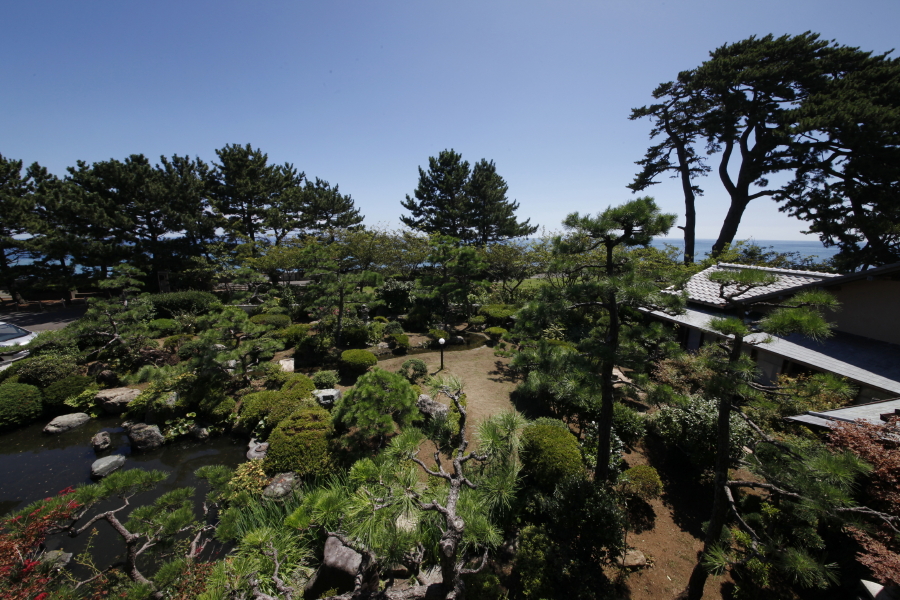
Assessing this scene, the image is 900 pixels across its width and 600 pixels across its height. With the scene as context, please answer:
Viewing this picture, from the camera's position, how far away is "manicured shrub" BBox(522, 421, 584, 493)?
550 cm

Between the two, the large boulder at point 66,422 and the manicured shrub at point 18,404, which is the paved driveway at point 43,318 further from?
the large boulder at point 66,422

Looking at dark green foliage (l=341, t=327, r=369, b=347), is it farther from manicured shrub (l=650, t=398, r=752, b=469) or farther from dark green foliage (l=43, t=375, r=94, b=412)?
manicured shrub (l=650, t=398, r=752, b=469)

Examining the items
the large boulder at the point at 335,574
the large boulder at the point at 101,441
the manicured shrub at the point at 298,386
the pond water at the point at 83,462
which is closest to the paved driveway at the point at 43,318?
the pond water at the point at 83,462

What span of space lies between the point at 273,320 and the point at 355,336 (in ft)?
14.9

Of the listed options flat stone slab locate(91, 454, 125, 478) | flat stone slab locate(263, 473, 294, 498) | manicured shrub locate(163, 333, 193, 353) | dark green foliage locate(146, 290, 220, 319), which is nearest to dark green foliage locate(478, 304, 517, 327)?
flat stone slab locate(263, 473, 294, 498)

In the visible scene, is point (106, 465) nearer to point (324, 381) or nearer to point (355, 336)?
point (324, 381)

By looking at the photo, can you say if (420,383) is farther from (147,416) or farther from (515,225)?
(515,225)

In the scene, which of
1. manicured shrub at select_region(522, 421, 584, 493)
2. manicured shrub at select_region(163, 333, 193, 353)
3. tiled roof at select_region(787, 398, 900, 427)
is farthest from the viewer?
manicured shrub at select_region(163, 333, 193, 353)

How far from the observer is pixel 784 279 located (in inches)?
371

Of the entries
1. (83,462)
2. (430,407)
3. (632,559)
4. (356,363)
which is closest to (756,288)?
(632,559)

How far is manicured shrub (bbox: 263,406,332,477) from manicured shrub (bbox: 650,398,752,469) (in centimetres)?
709

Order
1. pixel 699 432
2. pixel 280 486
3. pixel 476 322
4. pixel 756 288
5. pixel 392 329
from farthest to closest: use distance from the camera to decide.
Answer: pixel 476 322, pixel 392 329, pixel 756 288, pixel 699 432, pixel 280 486

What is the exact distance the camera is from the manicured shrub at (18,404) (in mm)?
8055

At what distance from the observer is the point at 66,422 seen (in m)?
8.34
